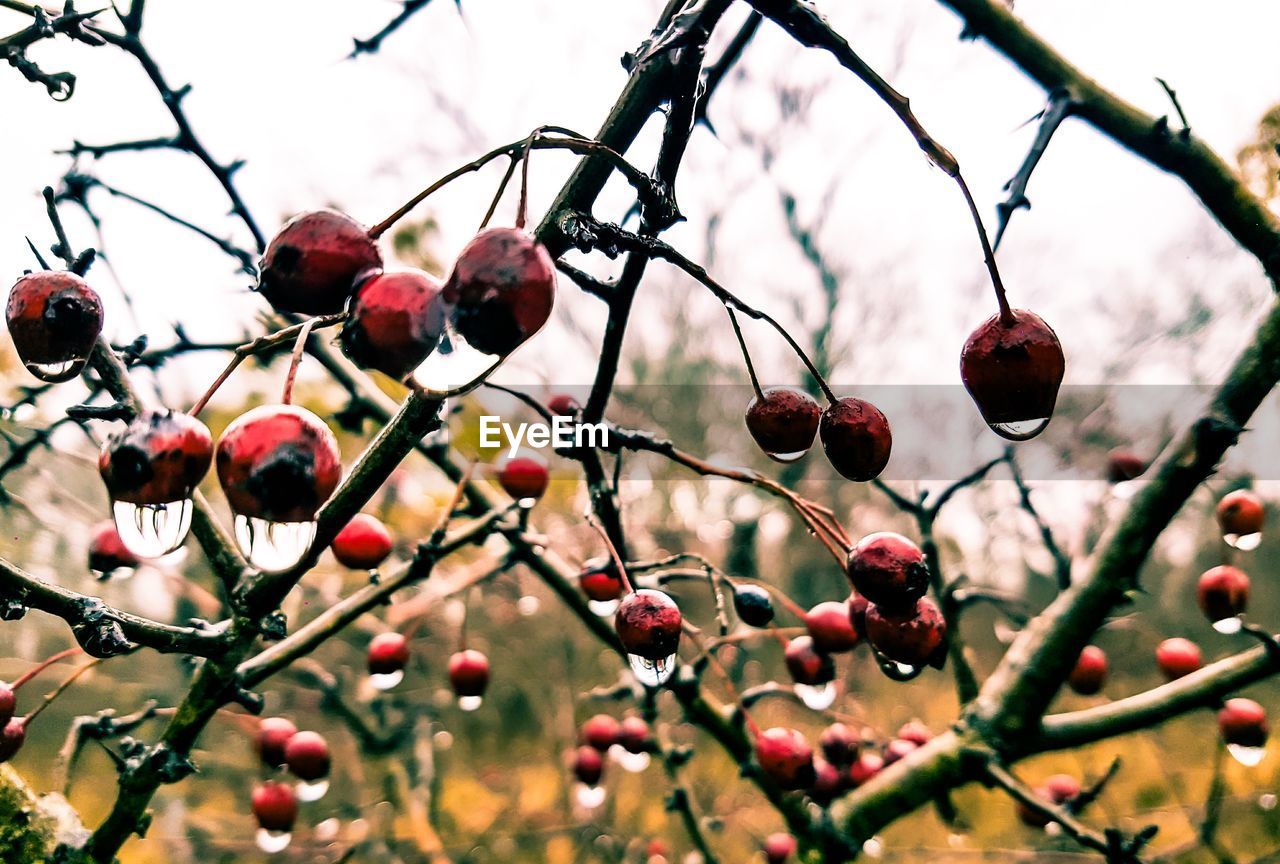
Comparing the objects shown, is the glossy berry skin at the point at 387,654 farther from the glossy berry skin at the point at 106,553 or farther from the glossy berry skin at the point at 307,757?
the glossy berry skin at the point at 106,553

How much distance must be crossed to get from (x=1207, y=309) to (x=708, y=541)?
4951mm

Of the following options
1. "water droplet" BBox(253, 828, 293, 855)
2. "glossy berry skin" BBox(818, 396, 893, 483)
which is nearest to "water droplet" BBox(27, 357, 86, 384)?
"glossy berry skin" BBox(818, 396, 893, 483)

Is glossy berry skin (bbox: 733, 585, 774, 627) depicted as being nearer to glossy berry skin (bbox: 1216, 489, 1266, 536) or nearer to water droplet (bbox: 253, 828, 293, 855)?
glossy berry skin (bbox: 1216, 489, 1266, 536)

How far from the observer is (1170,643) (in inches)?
115

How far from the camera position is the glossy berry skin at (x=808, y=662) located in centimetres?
219

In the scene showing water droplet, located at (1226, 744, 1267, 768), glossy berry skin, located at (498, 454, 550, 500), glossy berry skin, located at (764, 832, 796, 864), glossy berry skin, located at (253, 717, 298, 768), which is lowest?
water droplet, located at (1226, 744, 1267, 768)

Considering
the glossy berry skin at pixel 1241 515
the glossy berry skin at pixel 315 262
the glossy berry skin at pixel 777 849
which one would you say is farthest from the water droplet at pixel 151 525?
the glossy berry skin at pixel 777 849

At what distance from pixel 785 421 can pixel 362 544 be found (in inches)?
45.6

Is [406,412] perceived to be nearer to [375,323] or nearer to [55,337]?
[375,323]

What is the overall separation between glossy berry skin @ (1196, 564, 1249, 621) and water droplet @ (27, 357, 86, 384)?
2.91m

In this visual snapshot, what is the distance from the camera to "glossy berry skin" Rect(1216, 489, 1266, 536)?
2621 millimetres

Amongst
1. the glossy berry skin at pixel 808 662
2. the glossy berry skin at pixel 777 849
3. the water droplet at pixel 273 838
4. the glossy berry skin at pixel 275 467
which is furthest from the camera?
the glossy berry skin at pixel 777 849

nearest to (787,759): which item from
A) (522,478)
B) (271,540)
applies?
(522,478)

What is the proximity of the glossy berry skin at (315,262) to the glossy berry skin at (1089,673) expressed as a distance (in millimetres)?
2855
